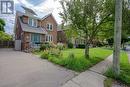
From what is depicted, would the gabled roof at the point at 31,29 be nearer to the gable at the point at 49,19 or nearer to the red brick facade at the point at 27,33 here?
the red brick facade at the point at 27,33

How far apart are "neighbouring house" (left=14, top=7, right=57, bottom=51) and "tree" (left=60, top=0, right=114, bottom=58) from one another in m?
13.4

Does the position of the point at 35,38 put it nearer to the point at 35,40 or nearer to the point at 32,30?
the point at 35,40

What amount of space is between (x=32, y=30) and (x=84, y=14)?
15777 mm

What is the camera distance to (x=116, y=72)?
8719 mm

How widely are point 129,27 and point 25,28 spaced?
17.6 meters

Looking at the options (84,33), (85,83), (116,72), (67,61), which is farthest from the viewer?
(84,33)

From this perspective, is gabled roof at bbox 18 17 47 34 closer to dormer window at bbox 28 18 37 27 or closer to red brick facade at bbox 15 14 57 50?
red brick facade at bbox 15 14 57 50

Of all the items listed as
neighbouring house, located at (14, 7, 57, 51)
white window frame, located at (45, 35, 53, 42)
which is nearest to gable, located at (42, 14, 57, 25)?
neighbouring house, located at (14, 7, 57, 51)

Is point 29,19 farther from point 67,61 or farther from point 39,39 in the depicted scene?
point 67,61

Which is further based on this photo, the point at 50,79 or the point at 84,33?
the point at 84,33

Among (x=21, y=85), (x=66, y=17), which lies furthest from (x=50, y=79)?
(x=66, y=17)

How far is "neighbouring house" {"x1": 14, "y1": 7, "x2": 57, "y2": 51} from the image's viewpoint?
2558cm

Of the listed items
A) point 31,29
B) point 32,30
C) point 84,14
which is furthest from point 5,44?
point 84,14

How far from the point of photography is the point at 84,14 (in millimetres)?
12539
